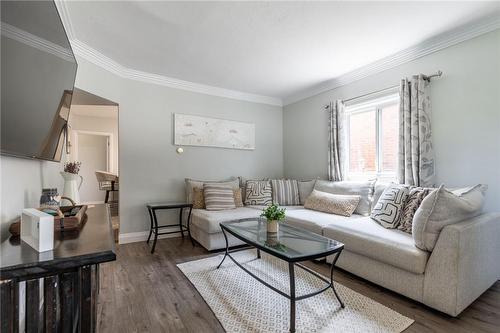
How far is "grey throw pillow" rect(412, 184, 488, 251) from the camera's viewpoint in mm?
1780

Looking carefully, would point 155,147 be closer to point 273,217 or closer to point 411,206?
point 273,217

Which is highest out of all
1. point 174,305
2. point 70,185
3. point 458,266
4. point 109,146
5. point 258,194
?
point 109,146

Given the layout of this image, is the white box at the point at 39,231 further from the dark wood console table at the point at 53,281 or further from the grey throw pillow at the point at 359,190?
the grey throw pillow at the point at 359,190

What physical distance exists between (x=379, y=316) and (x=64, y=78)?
9.32ft

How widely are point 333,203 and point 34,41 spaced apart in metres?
3.15

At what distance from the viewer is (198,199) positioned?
3566 millimetres

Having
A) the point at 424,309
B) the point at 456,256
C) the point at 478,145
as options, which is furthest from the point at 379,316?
the point at 478,145

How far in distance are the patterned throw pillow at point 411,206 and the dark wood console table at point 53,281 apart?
2.43 meters

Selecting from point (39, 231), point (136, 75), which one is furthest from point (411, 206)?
point (136, 75)

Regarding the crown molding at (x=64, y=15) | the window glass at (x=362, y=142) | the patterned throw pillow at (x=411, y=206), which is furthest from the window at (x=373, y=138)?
the crown molding at (x=64, y=15)

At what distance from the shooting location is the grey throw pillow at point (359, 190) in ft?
9.88

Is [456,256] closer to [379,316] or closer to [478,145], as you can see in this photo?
[379,316]

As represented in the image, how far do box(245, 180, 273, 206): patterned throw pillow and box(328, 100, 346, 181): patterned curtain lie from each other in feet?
3.44

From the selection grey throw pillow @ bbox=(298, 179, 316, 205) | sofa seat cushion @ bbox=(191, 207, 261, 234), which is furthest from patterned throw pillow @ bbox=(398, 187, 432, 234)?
sofa seat cushion @ bbox=(191, 207, 261, 234)
